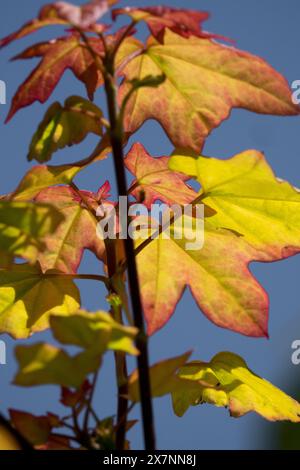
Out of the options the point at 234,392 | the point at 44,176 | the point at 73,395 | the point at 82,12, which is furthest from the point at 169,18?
the point at 234,392

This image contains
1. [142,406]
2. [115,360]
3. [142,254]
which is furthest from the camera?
[142,254]

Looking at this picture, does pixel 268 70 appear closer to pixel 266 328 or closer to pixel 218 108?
pixel 218 108

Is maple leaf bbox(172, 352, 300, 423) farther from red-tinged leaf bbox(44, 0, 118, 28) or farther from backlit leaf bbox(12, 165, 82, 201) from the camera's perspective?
red-tinged leaf bbox(44, 0, 118, 28)

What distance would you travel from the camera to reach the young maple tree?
0.51m

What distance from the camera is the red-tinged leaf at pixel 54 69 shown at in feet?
2.14

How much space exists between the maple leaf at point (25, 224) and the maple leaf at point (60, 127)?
82mm

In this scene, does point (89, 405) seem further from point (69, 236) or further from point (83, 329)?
point (69, 236)

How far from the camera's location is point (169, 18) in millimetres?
578

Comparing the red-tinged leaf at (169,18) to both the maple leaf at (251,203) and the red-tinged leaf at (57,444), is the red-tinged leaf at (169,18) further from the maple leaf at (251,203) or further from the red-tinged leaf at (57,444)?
the red-tinged leaf at (57,444)
